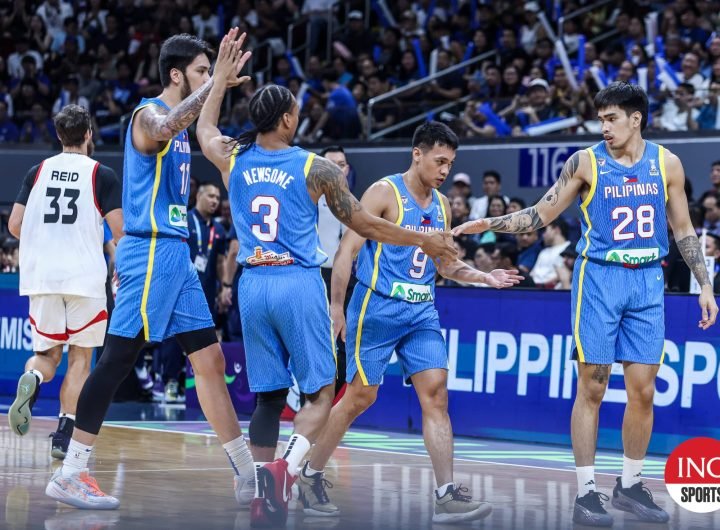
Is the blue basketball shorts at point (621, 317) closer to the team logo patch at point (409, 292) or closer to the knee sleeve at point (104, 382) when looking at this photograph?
the team logo patch at point (409, 292)

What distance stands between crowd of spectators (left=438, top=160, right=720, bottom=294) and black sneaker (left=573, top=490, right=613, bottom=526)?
197 inches

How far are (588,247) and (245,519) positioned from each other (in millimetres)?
2460

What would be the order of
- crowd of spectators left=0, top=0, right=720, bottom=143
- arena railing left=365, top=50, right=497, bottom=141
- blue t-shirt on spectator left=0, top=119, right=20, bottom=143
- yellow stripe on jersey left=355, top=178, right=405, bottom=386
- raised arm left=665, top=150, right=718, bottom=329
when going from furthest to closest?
blue t-shirt on spectator left=0, top=119, right=20, bottom=143 → arena railing left=365, top=50, right=497, bottom=141 → crowd of spectators left=0, top=0, right=720, bottom=143 → yellow stripe on jersey left=355, top=178, right=405, bottom=386 → raised arm left=665, top=150, right=718, bottom=329

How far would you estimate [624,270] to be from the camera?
732 cm

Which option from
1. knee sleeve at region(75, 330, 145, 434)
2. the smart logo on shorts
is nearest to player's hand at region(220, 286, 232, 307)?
the smart logo on shorts

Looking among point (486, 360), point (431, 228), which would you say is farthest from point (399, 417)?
point (431, 228)

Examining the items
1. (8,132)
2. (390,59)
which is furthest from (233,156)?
(8,132)

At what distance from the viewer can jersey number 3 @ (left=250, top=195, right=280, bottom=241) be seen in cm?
657

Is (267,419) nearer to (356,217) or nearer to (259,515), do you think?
(259,515)

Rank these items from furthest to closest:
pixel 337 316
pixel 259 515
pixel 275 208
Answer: pixel 337 316
pixel 275 208
pixel 259 515

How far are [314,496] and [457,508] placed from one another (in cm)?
85

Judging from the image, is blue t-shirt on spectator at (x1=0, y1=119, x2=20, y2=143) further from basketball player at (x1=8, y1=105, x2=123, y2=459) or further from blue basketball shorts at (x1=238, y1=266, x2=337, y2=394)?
blue basketball shorts at (x1=238, y1=266, x2=337, y2=394)

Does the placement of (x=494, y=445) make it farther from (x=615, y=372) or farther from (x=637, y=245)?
(x=637, y=245)

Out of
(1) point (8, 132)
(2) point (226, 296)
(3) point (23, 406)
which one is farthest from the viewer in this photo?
(1) point (8, 132)
